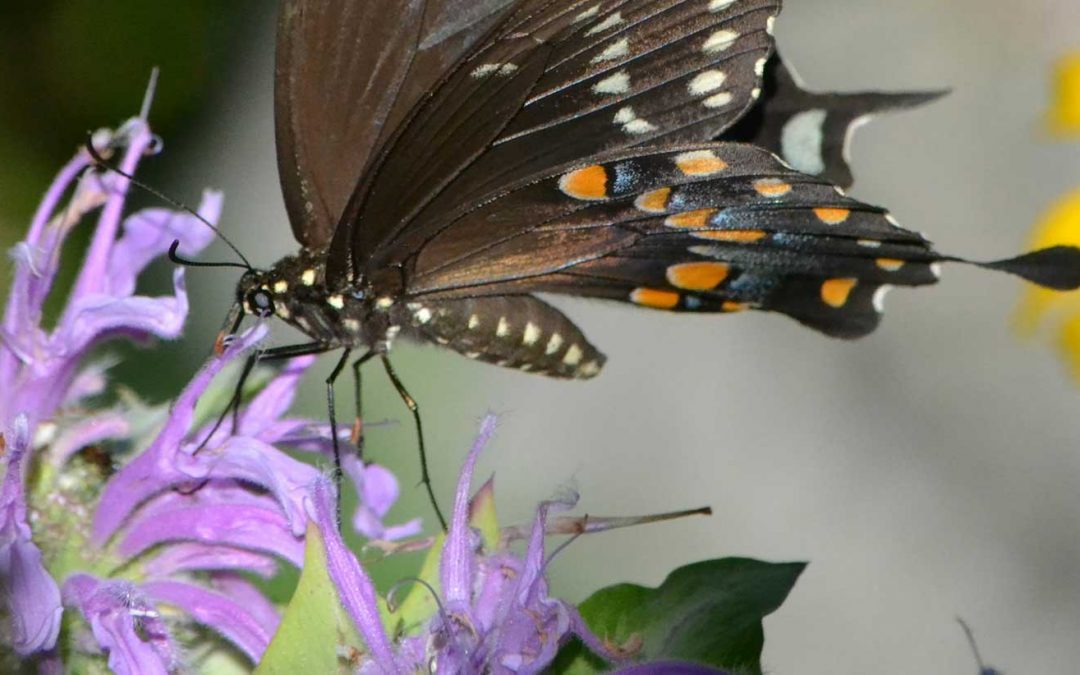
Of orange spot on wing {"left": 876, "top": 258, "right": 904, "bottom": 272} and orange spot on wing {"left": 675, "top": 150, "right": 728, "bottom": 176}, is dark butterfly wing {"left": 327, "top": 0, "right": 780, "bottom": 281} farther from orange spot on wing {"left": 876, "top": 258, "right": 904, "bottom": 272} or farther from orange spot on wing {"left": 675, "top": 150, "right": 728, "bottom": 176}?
orange spot on wing {"left": 876, "top": 258, "right": 904, "bottom": 272}

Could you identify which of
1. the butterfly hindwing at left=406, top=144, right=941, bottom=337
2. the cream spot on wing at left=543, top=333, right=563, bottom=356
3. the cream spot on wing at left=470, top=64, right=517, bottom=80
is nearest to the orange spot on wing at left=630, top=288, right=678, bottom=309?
the butterfly hindwing at left=406, top=144, right=941, bottom=337

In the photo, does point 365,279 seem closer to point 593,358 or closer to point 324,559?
point 593,358

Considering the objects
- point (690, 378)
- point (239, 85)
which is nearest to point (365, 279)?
point (690, 378)

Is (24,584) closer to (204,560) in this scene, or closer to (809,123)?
(204,560)

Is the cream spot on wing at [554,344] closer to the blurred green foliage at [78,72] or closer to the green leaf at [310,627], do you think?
the green leaf at [310,627]

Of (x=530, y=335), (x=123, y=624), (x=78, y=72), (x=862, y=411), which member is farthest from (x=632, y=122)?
(x=78, y=72)

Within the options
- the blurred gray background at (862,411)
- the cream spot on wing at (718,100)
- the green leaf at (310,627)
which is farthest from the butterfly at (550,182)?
the blurred gray background at (862,411)
